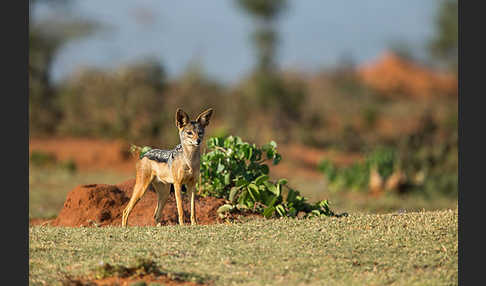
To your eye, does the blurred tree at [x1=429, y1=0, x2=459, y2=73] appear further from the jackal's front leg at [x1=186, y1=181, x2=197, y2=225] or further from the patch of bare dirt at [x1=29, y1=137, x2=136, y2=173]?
the jackal's front leg at [x1=186, y1=181, x2=197, y2=225]

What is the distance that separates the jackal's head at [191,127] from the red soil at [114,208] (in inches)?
58.8

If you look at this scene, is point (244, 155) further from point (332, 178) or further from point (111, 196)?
point (332, 178)

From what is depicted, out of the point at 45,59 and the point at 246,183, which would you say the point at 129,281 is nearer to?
the point at 246,183

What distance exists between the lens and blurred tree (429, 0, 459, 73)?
5144cm

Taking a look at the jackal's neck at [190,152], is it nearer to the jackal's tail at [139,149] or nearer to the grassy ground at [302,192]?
the jackal's tail at [139,149]

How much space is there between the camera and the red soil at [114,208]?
972 centimetres

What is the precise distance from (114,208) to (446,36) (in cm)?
4779

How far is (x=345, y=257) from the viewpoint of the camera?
23.5 feet

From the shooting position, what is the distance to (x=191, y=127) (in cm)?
858

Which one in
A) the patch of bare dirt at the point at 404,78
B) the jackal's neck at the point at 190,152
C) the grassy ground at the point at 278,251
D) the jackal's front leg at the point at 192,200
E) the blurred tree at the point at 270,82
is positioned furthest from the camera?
the patch of bare dirt at the point at 404,78

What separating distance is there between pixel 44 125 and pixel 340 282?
86.4 ft

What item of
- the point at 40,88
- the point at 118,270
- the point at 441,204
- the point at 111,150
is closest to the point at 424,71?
the point at 40,88

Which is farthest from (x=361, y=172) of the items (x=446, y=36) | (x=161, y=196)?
(x=446, y=36)

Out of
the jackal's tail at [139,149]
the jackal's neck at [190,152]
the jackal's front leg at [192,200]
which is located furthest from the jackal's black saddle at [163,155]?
the jackal's tail at [139,149]
